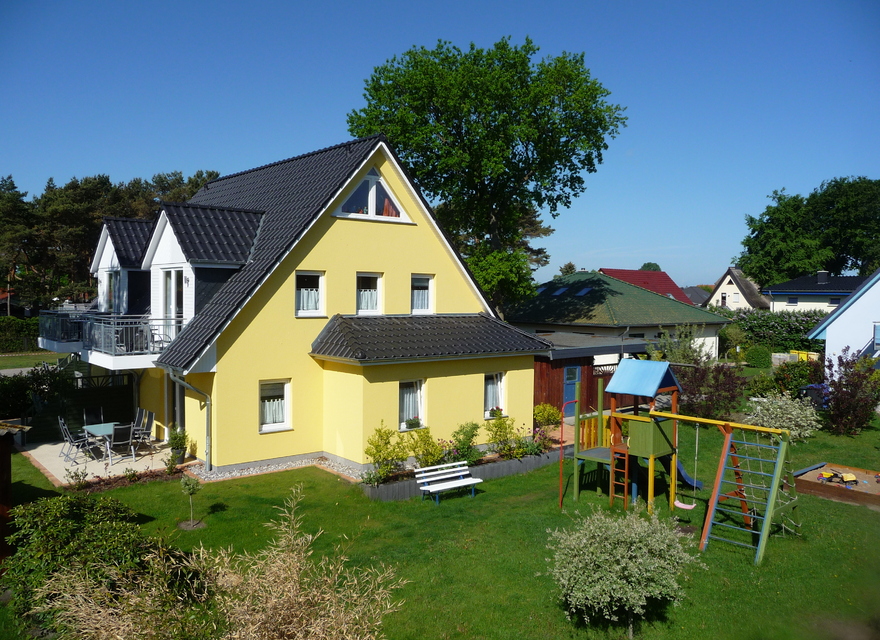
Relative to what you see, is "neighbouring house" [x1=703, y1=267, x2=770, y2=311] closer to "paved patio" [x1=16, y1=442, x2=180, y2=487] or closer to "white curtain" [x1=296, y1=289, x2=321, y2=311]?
"white curtain" [x1=296, y1=289, x2=321, y2=311]

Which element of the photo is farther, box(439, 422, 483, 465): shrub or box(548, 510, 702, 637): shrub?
box(439, 422, 483, 465): shrub

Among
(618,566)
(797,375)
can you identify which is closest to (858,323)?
(797,375)

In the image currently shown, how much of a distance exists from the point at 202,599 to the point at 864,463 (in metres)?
16.9

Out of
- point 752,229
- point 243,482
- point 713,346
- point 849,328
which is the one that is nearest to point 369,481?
point 243,482

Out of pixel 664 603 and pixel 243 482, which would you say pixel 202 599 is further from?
pixel 243 482

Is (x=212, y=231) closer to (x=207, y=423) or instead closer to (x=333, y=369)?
(x=333, y=369)

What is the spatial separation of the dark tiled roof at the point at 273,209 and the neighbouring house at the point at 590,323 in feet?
30.8

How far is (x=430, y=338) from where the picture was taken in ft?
53.8

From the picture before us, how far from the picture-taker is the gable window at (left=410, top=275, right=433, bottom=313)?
18078 mm

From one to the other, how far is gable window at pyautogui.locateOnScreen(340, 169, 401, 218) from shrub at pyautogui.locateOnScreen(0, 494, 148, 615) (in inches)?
394

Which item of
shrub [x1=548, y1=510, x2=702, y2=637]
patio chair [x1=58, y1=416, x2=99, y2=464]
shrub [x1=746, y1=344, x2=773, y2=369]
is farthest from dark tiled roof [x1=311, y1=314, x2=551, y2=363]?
shrub [x1=746, y1=344, x2=773, y2=369]

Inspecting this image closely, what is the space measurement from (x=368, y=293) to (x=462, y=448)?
4.87m

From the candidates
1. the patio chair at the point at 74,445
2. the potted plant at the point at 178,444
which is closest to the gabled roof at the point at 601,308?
the potted plant at the point at 178,444

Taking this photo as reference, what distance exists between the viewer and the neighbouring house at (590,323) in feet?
72.0
